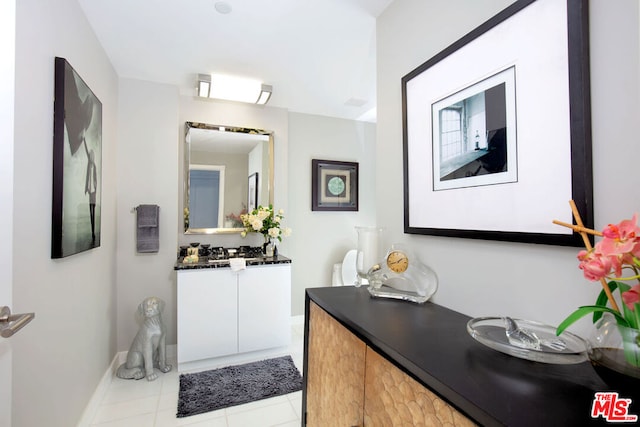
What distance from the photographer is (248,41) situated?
2.14m

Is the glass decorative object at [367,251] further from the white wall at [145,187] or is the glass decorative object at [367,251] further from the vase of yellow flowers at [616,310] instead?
the white wall at [145,187]

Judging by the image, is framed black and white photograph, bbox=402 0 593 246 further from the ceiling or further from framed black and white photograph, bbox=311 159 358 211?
framed black and white photograph, bbox=311 159 358 211

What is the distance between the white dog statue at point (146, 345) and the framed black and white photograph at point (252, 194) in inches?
50.1

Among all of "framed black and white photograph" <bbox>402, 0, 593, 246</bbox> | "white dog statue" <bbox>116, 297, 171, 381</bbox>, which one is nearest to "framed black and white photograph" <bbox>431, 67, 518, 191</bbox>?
"framed black and white photograph" <bbox>402, 0, 593, 246</bbox>

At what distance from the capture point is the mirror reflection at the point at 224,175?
3041 millimetres

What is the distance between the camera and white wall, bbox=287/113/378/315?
11.7ft

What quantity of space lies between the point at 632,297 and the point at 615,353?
0.45 feet

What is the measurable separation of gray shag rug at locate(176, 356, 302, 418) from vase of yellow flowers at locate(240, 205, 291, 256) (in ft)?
3.68

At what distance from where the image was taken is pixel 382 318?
3.72ft

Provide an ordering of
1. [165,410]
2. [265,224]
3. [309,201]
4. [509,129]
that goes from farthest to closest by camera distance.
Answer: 1. [309,201]
2. [265,224]
3. [165,410]
4. [509,129]

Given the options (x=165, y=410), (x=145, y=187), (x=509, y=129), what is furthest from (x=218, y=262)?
(x=509, y=129)

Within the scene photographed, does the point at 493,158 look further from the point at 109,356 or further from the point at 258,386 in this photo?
the point at 109,356

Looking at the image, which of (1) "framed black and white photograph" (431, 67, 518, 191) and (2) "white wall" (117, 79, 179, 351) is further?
(2) "white wall" (117, 79, 179, 351)

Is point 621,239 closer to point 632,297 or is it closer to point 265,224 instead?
point 632,297
